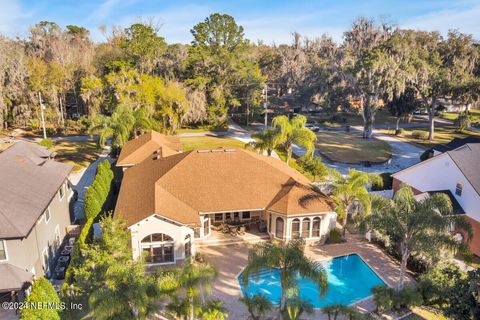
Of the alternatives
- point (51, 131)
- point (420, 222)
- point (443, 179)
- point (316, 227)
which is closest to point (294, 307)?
point (420, 222)

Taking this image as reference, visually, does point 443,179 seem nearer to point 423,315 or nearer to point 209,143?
point 423,315

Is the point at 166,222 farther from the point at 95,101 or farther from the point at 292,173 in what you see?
the point at 95,101

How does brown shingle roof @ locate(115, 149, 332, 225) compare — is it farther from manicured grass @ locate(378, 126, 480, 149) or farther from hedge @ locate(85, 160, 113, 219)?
manicured grass @ locate(378, 126, 480, 149)

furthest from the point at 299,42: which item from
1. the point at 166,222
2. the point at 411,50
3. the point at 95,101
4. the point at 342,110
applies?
the point at 166,222

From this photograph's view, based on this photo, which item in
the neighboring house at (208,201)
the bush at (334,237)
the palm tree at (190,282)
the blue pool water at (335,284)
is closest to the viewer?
the palm tree at (190,282)

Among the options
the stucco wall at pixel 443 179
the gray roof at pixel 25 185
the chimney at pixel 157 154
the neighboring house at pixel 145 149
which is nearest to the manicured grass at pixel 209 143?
the neighboring house at pixel 145 149

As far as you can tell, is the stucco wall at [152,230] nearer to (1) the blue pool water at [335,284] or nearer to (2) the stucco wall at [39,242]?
(1) the blue pool water at [335,284]
